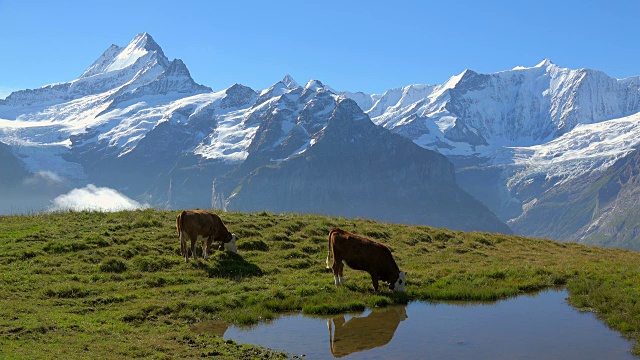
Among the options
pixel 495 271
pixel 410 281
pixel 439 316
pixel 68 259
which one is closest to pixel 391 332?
pixel 439 316

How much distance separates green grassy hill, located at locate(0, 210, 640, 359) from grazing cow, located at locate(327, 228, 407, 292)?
0.73 metres

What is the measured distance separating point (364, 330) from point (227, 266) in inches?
415

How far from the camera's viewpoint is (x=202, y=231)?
31.6 metres

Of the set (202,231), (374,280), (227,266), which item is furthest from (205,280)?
(374,280)

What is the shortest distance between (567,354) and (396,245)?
1989 cm

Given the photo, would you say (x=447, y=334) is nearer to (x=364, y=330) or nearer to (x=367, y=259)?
(x=364, y=330)

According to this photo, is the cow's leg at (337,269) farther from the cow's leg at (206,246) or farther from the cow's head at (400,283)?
the cow's leg at (206,246)

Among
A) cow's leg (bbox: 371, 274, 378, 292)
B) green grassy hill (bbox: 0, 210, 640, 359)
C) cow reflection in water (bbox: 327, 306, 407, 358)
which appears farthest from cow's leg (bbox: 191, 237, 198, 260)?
cow reflection in water (bbox: 327, 306, 407, 358)

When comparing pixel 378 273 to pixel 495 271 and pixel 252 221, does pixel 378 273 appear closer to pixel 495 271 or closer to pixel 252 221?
pixel 495 271

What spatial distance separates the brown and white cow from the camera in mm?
31219

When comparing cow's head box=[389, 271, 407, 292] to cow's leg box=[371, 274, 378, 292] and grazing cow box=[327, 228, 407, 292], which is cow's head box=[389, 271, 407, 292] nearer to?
grazing cow box=[327, 228, 407, 292]

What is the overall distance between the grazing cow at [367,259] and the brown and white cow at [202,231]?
23.9 ft

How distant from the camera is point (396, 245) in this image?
38.5 metres

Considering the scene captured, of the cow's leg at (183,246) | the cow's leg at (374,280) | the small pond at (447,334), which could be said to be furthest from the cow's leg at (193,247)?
the cow's leg at (374,280)
